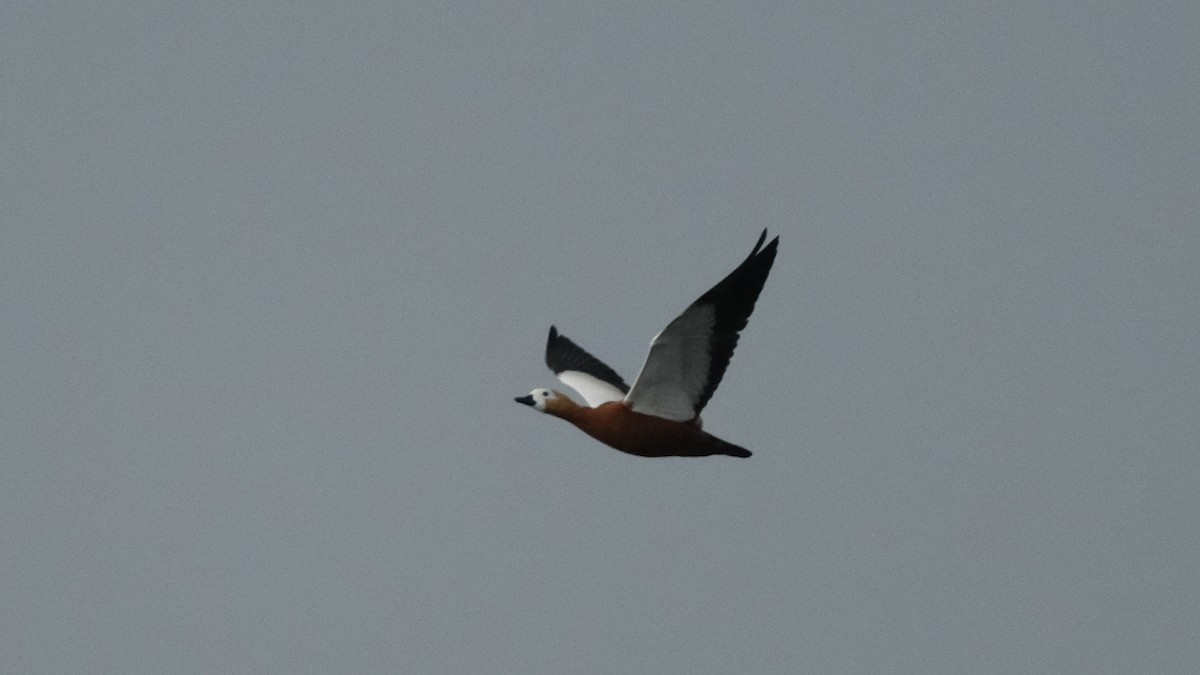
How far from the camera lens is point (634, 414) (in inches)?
1148

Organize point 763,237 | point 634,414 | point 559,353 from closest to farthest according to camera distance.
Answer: point 763,237, point 634,414, point 559,353

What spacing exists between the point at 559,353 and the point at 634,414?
6.19m

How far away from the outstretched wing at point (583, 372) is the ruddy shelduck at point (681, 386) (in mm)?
1072

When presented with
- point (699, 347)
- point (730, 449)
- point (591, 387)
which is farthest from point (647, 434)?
point (591, 387)

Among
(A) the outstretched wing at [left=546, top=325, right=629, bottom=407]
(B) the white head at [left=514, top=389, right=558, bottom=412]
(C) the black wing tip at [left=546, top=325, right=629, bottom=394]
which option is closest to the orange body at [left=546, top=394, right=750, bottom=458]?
(B) the white head at [left=514, top=389, right=558, bottom=412]

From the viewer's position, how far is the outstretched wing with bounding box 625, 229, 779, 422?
27.4 meters

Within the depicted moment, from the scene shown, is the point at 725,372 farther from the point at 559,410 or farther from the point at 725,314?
the point at 559,410

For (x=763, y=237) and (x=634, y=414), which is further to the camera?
(x=634, y=414)

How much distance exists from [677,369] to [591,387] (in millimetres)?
4680

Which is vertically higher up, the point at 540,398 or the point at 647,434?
the point at 540,398

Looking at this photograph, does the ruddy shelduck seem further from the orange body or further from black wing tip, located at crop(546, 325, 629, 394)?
black wing tip, located at crop(546, 325, 629, 394)

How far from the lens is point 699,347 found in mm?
28109

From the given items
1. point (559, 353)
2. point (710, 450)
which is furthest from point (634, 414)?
point (559, 353)

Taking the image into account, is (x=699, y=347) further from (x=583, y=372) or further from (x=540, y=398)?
(x=583, y=372)
